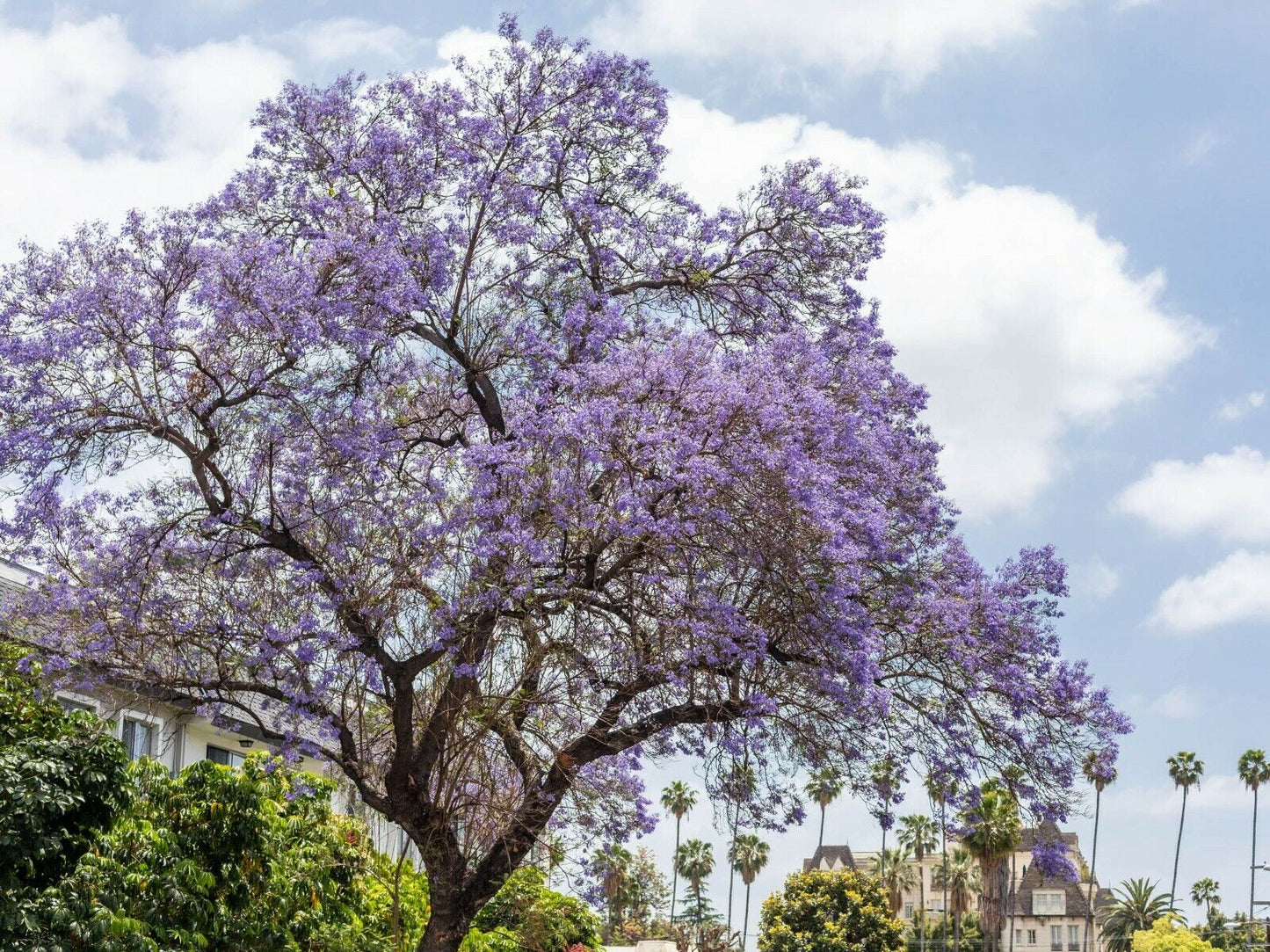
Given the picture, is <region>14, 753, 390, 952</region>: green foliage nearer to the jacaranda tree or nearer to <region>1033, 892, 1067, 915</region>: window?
the jacaranda tree

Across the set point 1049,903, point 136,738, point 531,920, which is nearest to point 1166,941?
point 1049,903

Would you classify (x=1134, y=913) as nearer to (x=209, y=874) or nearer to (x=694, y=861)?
(x=694, y=861)

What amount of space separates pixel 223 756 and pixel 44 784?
11.6 meters

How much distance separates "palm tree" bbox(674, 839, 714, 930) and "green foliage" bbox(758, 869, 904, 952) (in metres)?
11.8

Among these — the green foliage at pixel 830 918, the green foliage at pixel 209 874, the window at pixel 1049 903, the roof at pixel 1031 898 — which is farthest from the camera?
the window at pixel 1049 903

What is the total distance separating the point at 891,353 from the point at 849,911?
34.5 m

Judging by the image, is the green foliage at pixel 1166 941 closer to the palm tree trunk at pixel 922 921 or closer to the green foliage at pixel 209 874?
the palm tree trunk at pixel 922 921

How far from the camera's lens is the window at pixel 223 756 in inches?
865

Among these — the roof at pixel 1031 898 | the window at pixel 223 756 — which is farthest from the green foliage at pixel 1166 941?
the window at pixel 223 756

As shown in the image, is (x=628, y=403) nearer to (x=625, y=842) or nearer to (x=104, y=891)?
(x=625, y=842)

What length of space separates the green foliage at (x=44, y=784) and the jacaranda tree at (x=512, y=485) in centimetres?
113

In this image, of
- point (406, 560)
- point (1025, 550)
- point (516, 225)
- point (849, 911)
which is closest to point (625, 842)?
point (406, 560)

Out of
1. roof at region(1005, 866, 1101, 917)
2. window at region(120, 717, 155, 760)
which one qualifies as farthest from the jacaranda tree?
roof at region(1005, 866, 1101, 917)

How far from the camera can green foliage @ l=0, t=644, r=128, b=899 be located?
1104 cm
